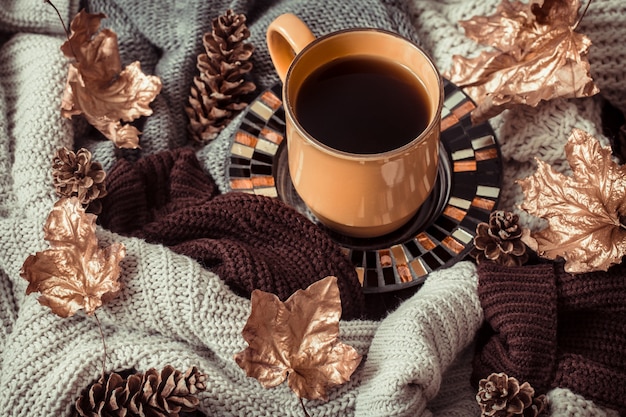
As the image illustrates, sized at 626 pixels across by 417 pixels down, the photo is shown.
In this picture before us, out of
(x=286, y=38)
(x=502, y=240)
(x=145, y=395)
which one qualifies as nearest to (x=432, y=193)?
(x=502, y=240)

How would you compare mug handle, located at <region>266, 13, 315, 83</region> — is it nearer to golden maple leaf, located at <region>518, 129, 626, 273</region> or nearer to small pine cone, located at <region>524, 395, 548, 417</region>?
golden maple leaf, located at <region>518, 129, 626, 273</region>

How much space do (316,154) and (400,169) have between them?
80 mm

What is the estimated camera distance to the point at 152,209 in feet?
2.73

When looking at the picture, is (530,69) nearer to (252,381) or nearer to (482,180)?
(482,180)

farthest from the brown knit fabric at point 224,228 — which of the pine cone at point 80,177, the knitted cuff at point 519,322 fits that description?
the knitted cuff at point 519,322

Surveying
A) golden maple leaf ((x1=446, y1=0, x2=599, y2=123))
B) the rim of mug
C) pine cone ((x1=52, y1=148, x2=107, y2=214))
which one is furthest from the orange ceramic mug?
pine cone ((x1=52, y1=148, x2=107, y2=214))

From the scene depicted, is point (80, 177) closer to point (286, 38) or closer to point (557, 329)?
point (286, 38)

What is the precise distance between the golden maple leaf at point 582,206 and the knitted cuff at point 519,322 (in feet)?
0.11

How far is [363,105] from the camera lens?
2.64 feet

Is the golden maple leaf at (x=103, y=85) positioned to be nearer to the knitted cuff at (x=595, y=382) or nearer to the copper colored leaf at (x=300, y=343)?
the copper colored leaf at (x=300, y=343)

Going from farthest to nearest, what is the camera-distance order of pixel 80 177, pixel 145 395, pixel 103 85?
pixel 103 85 → pixel 80 177 → pixel 145 395

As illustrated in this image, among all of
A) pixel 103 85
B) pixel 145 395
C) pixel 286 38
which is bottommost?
pixel 145 395

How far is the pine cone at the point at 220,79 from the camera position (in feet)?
2.96

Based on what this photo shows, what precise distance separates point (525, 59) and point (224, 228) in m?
0.40
